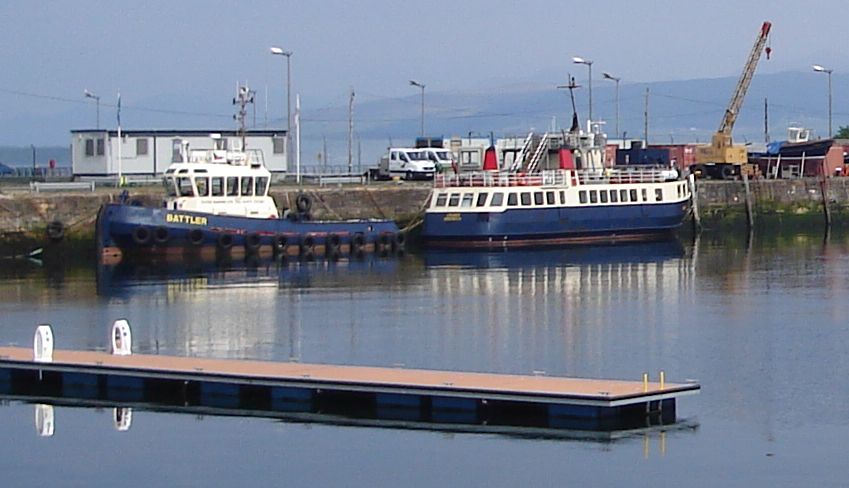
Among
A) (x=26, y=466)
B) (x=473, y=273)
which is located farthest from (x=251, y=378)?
(x=473, y=273)

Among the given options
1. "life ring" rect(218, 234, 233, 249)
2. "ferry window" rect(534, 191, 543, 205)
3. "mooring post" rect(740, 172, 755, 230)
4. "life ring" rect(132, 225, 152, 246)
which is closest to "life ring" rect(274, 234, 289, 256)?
"life ring" rect(218, 234, 233, 249)

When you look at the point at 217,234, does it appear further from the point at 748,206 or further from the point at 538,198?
the point at 748,206

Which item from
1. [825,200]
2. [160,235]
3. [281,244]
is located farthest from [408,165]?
[160,235]

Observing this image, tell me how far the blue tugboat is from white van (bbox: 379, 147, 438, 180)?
15.0m

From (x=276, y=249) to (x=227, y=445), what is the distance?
32.8 metres

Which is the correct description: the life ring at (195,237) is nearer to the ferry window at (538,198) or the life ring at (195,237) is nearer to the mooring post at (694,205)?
the ferry window at (538,198)

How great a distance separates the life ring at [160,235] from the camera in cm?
5794

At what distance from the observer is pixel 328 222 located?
62.8 meters

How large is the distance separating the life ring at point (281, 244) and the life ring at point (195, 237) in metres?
2.66

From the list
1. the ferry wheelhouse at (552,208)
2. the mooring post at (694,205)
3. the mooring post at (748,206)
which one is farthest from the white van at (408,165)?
the mooring post at (748,206)

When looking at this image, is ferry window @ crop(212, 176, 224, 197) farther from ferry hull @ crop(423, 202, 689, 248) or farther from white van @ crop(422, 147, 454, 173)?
white van @ crop(422, 147, 454, 173)

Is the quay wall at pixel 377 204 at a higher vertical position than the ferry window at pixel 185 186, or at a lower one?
lower

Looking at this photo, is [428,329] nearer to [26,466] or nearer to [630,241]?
[26,466]

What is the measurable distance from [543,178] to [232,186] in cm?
1240
